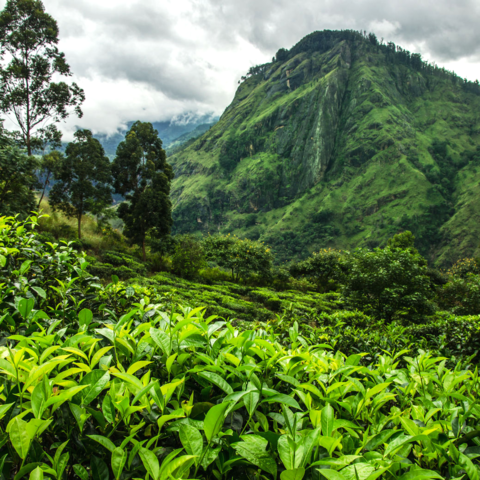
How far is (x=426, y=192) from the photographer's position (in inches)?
3684

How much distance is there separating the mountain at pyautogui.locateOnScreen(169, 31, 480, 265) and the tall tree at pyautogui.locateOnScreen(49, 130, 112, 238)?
260 ft

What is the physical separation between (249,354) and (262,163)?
136 meters

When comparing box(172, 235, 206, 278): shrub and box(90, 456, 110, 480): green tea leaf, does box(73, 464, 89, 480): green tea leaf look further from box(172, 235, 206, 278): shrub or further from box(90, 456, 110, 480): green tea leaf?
box(172, 235, 206, 278): shrub

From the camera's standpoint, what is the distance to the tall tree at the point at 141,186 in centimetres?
1526

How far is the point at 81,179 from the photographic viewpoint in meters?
13.9

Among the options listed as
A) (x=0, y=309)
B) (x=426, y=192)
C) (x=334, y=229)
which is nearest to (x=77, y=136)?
(x=0, y=309)

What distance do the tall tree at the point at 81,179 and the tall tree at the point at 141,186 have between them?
100 centimetres

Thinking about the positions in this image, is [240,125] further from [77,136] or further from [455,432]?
[455,432]

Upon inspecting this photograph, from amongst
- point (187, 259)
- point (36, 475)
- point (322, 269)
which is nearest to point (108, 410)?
point (36, 475)

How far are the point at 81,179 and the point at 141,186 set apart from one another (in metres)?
3.10

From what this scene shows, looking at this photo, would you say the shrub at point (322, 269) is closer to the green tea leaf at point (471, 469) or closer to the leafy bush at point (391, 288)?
the leafy bush at point (391, 288)

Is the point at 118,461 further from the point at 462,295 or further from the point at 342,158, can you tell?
the point at 342,158

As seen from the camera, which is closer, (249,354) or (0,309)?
(249,354)

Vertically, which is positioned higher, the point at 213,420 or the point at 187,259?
the point at 213,420
